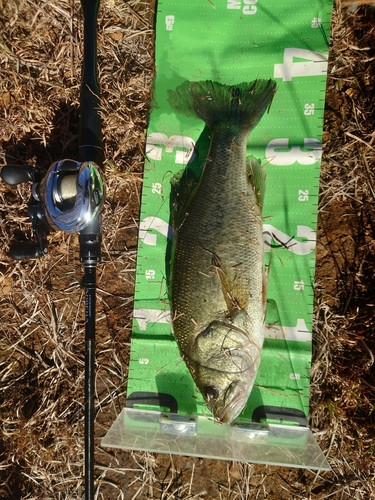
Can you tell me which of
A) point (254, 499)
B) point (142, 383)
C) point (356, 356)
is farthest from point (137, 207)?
point (254, 499)

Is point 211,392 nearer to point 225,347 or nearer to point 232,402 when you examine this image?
point 232,402

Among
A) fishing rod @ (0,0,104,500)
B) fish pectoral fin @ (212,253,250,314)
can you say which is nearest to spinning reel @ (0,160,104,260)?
fishing rod @ (0,0,104,500)

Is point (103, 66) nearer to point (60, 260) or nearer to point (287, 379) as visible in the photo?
point (60, 260)

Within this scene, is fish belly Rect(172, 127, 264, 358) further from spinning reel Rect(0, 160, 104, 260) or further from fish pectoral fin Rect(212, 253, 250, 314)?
spinning reel Rect(0, 160, 104, 260)

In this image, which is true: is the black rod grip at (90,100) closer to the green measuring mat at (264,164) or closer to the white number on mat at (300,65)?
the green measuring mat at (264,164)

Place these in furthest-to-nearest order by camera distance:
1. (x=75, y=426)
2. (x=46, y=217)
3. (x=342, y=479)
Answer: (x=75, y=426)
(x=342, y=479)
(x=46, y=217)

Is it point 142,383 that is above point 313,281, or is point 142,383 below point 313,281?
below
